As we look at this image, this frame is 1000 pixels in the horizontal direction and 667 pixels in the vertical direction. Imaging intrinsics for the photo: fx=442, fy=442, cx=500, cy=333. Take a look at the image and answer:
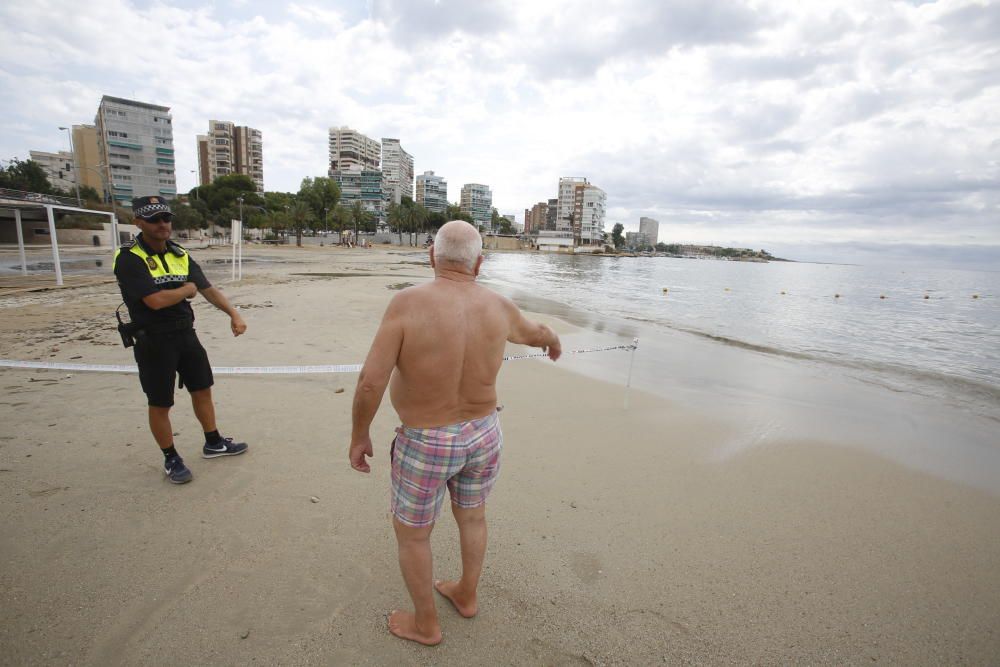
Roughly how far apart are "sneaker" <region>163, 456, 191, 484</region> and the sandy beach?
0.08 meters

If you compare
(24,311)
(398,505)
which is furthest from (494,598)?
(24,311)

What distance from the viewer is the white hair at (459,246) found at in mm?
1844

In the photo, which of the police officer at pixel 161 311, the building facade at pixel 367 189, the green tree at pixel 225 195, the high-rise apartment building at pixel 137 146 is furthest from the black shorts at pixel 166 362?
the building facade at pixel 367 189

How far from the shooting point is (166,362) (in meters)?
3.02

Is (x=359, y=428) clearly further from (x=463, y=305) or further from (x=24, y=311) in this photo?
(x=24, y=311)

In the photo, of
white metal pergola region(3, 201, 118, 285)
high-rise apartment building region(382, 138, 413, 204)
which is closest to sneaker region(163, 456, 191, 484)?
white metal pergola region(3, 201, 118, 285)

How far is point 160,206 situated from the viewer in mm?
2963

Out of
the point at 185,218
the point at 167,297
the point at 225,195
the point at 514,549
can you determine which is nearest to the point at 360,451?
the point at 514,549

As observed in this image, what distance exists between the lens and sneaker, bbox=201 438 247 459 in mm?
3479

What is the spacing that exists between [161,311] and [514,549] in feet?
9.14

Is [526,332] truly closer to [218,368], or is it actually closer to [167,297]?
[167,297]

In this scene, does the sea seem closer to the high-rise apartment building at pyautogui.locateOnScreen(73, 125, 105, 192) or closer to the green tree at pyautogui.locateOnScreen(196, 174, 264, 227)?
the green tree at pyautogui.locateOnScreen(196, 174, 264, 227)

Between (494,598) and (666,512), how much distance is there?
145 cm

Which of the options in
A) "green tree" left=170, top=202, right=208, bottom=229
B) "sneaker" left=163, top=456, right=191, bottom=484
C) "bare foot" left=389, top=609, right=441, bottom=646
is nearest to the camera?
"bare foot" left=389, top=609, right=441, bottom=646
